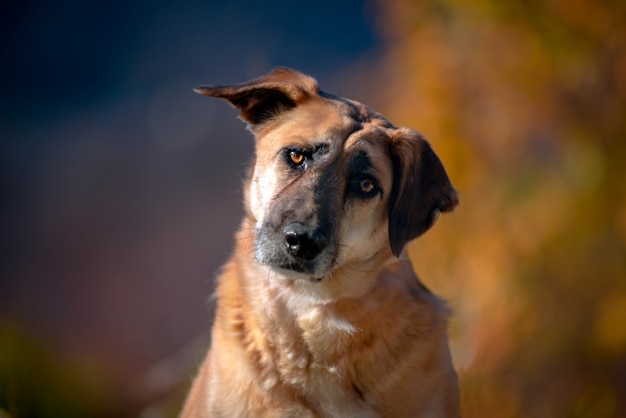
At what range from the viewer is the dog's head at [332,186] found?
3689 millimetres

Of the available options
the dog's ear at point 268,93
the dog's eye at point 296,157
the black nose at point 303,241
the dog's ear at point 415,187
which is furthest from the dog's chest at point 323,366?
the dog's ear at point 268,93

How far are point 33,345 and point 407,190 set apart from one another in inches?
257

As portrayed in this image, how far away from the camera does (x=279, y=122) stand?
4.17m

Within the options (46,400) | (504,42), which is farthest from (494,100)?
(46,400)

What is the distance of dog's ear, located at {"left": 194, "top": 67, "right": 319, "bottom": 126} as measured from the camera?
4.00 metres

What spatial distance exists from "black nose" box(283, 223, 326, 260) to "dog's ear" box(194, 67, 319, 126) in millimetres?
815

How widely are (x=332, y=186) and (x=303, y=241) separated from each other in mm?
343

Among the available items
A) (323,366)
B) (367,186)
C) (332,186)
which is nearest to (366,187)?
(367,186)

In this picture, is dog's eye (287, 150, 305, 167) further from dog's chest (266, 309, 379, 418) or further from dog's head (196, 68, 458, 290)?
dog's chest (266, 309, 379, 418)

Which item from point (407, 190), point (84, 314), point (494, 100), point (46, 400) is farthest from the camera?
point (84, 314)

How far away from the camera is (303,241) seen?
11.9 ft

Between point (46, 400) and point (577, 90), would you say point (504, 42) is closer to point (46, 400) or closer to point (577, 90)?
point (577, 90)

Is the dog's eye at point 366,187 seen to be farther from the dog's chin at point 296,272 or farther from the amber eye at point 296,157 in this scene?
the dog's chin at point 296,272

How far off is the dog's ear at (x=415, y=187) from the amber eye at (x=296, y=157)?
461 mm
